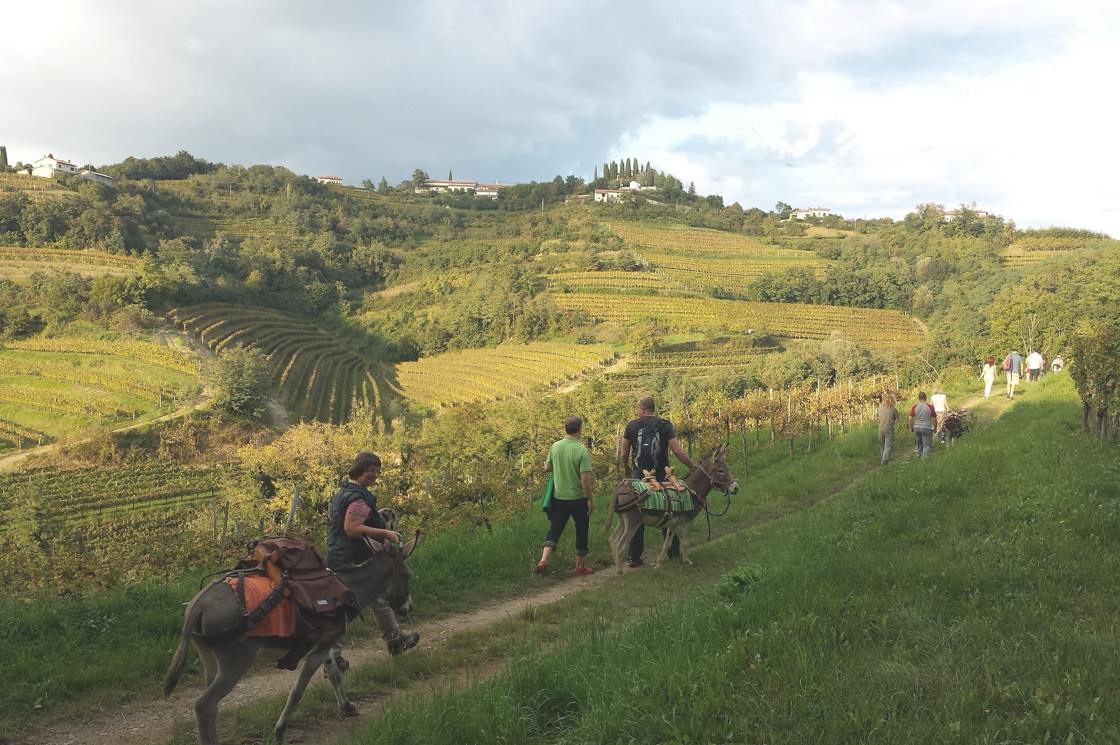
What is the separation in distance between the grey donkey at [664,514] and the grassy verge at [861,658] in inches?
87.5

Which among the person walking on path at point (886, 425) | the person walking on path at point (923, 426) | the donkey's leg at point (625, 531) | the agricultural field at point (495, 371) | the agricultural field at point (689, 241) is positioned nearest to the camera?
the donkey's leg at point (625, 531)

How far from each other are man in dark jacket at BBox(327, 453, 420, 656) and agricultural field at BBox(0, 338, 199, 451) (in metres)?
47.9

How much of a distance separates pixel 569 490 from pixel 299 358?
215 ft

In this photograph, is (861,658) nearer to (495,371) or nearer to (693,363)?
(693,363)

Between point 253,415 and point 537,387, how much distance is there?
74.1 ft

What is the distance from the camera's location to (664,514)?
8547 millimetres

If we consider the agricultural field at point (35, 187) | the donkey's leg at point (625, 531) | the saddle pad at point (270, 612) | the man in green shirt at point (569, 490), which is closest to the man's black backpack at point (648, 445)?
the donkey's leg at point (625, 531)

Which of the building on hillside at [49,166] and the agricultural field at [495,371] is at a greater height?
the building on hillside at [49,166]

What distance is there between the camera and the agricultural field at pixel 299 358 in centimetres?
5812

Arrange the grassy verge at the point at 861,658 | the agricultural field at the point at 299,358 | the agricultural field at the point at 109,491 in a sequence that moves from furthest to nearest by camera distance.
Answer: the agricultural field at the point at 299,358 → the agricultural field at the point at 109,491 → the grassy verge at the point at 861,658

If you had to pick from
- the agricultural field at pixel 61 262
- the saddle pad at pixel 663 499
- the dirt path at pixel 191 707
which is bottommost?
the dirt path at pixel 191 707

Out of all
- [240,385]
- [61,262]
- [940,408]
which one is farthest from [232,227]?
[940,408]

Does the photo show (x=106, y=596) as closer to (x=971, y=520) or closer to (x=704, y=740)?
(x=704, y=740)

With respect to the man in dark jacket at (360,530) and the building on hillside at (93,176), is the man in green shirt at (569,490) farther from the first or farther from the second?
the building on hillside at (93,176)
